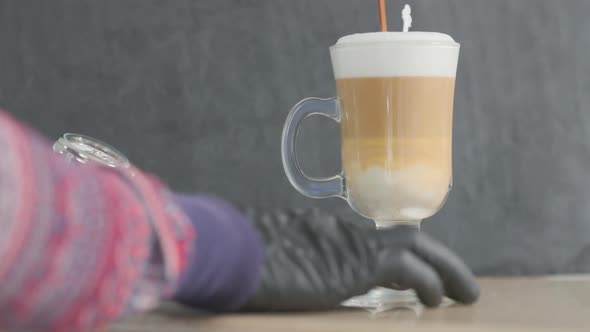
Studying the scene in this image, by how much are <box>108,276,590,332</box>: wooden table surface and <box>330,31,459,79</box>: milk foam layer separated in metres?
0.23

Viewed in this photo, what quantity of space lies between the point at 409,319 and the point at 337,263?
3.0 inches

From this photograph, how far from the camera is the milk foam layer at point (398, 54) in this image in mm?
967

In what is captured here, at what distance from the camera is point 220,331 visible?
745mm

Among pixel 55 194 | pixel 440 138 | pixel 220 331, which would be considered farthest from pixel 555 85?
pixel 55 194

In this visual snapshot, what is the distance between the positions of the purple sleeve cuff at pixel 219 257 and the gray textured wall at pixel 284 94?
0.48 m

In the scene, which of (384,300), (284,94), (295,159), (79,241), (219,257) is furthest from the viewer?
(284,94)

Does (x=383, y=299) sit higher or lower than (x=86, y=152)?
lower

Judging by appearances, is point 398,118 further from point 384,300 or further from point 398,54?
point 384,300

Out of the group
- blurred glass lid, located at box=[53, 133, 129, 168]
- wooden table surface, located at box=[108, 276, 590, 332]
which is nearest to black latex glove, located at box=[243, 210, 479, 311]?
wooden table surface, located at box=[108, 276, 590, 332]

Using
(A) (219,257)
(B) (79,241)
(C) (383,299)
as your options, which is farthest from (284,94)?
(B) (79,241)

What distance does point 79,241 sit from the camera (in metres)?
0.62

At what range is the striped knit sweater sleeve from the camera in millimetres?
593

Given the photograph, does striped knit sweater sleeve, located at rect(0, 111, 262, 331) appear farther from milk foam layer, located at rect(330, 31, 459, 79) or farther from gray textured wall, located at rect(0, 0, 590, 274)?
gray textured wall, located at rect(0, 0, 590, 274)

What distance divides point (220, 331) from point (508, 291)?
0.42 meters
